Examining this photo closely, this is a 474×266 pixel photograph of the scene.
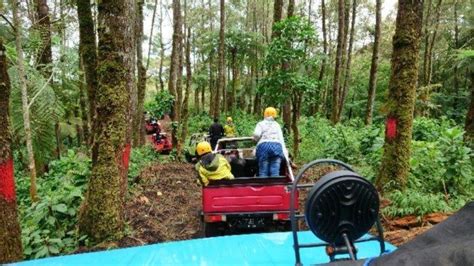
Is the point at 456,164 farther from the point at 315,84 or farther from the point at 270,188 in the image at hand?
the point at 315,84

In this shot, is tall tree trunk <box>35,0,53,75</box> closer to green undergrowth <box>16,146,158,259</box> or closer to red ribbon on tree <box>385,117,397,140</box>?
green undergrowth <box>16,146,158,259</box>

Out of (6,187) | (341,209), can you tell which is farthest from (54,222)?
(341,209)

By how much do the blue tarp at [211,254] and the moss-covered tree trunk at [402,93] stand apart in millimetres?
2592

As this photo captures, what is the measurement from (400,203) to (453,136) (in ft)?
6.58

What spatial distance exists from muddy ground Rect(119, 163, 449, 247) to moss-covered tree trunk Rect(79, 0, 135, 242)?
477 millimetres

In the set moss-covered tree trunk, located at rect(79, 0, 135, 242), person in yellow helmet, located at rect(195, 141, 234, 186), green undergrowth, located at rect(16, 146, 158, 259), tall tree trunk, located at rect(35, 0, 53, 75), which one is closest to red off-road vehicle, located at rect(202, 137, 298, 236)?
person in yellow helmet, located at rect(195, 141, 234, 186)

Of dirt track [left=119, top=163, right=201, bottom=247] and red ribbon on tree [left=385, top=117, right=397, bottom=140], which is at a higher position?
red ribbon on tree [left=385, top=117, right=397, bottom=140]

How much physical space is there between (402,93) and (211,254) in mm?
4338

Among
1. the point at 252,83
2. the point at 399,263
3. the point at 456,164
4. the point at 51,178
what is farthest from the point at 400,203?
the point at 252,83

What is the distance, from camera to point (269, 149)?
7730 mm

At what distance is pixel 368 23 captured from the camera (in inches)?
1490

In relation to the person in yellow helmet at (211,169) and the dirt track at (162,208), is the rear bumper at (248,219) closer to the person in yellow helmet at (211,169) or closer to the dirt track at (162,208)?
the person in yellow helmet at (211,169)

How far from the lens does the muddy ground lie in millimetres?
5852

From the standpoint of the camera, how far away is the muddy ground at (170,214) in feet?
19.2
